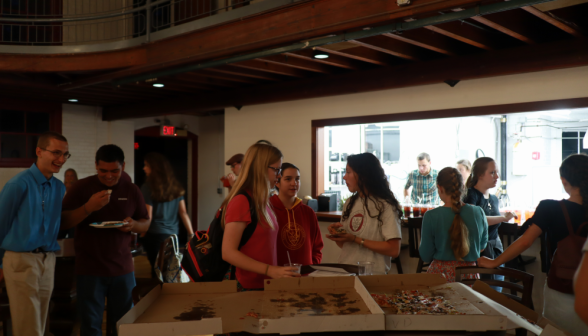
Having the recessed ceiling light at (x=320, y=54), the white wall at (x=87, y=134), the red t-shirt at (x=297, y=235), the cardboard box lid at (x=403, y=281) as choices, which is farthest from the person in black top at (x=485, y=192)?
the white wall at (x=87, y=134)

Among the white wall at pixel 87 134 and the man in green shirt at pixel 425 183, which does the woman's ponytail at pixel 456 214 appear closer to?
the man in green shirt at pixel 425 183

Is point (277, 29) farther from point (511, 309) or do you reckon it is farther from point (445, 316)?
point (445, 316)

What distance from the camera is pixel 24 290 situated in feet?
9.43

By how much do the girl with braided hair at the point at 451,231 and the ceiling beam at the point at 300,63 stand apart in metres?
2.47

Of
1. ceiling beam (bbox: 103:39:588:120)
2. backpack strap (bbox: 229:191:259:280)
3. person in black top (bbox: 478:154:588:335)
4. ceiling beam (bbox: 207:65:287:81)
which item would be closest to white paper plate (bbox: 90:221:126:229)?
backpack strap (bbox: 229:191:259:280)

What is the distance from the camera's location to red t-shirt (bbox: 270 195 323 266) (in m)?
2.97

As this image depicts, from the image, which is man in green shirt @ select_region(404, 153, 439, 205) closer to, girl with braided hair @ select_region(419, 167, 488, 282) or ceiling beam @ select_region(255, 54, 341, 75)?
ceiling beam @ select_region(255, 54, 341, 75)

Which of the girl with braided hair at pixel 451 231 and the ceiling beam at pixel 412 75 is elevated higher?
the ceiling beam at pixel 412 75

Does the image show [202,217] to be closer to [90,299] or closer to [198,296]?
[90,299]

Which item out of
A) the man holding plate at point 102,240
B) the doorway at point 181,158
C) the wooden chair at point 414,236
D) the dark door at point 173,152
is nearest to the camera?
the man holding plate at point 102,240

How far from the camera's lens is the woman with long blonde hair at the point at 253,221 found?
2.15 m

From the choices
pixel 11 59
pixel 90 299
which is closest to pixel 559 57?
pixel 90 299

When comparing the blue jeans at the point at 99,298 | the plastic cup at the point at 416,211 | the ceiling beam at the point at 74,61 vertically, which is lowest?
the blue jeans at the point at 99,298

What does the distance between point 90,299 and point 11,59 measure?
4365 mm
